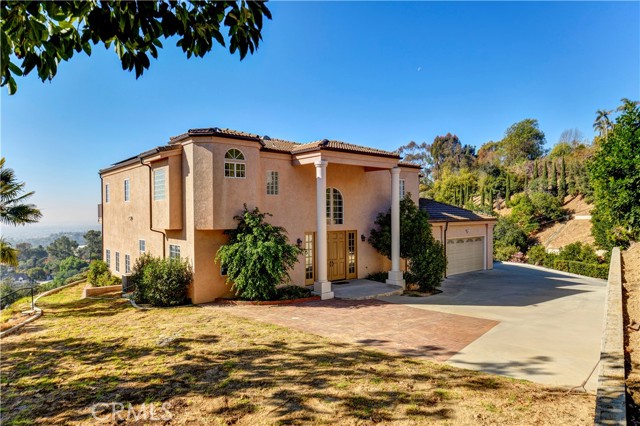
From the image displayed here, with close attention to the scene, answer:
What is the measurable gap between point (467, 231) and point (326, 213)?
1043 centimetres

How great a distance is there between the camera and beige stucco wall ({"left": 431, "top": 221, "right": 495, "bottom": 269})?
2012cm

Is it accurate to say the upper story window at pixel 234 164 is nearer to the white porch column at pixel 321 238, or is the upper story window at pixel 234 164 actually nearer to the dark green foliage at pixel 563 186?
the white porch column at pixel 321 238

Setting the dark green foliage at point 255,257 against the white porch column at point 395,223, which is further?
the white porch column at point 395,223

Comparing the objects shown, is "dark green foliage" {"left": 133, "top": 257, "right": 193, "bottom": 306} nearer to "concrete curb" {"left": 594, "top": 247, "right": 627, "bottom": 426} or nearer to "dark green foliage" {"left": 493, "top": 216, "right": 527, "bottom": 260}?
"concrete curb" {"left": 594, "top": 247, "right": 627, "bottom": 426}

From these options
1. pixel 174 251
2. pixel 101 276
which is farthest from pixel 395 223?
pixel 101 276

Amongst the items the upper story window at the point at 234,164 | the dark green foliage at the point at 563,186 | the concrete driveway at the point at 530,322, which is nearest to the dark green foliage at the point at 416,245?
the concrete driveway at the point at 530,322

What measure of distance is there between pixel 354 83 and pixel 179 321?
804 inches

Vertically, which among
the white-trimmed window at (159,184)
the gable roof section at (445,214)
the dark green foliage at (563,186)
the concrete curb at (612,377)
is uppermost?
the dark green foliage at (563,186)

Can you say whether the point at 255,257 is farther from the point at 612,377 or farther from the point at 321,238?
the point at 612,377

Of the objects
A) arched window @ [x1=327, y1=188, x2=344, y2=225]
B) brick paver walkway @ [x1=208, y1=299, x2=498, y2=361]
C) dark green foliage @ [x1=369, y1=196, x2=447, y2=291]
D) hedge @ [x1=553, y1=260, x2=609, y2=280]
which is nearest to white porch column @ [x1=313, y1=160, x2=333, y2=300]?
brick paver walkway @ [x1=208, y1=299, x2=498, y2=361]

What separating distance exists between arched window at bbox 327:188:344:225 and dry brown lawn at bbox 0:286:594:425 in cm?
785

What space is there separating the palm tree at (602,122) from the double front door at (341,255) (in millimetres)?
57093

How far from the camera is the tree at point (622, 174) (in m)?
16.6

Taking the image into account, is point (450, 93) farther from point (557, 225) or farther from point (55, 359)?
point (55, 359)
